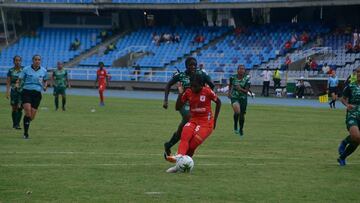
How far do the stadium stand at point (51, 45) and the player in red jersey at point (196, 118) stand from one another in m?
49.5

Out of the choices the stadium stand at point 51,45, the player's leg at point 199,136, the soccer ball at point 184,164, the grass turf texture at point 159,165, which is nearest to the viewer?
the grass turf texture at point 159,165

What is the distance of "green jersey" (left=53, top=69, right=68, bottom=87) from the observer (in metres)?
34.2

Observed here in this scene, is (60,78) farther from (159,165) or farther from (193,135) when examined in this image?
(193,135)

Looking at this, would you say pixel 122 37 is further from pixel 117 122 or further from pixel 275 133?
pixel 275 133

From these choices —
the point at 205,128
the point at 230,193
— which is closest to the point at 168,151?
the point at 205,128

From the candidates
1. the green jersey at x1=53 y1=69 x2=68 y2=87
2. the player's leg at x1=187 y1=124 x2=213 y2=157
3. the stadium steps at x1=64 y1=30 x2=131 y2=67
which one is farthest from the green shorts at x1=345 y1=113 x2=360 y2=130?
the stadium steps at x1=64 y1=30 x2=131 y2=67

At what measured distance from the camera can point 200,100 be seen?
1441cm

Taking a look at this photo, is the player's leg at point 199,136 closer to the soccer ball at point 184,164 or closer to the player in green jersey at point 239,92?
the soccer ball at point 184,164

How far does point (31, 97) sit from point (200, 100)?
24.8 feet

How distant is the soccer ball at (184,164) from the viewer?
13758 mm

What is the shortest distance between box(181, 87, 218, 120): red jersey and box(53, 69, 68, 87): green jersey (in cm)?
2029

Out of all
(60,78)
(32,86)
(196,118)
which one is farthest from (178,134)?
(60,78)

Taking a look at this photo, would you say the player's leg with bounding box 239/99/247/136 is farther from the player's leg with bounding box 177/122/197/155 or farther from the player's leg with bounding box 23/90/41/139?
the player's leg with bounding box 177/122/197/155

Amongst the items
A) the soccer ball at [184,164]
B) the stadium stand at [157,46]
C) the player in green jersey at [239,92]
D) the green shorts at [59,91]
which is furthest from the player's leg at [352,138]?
the stadium stand at [157,46]
